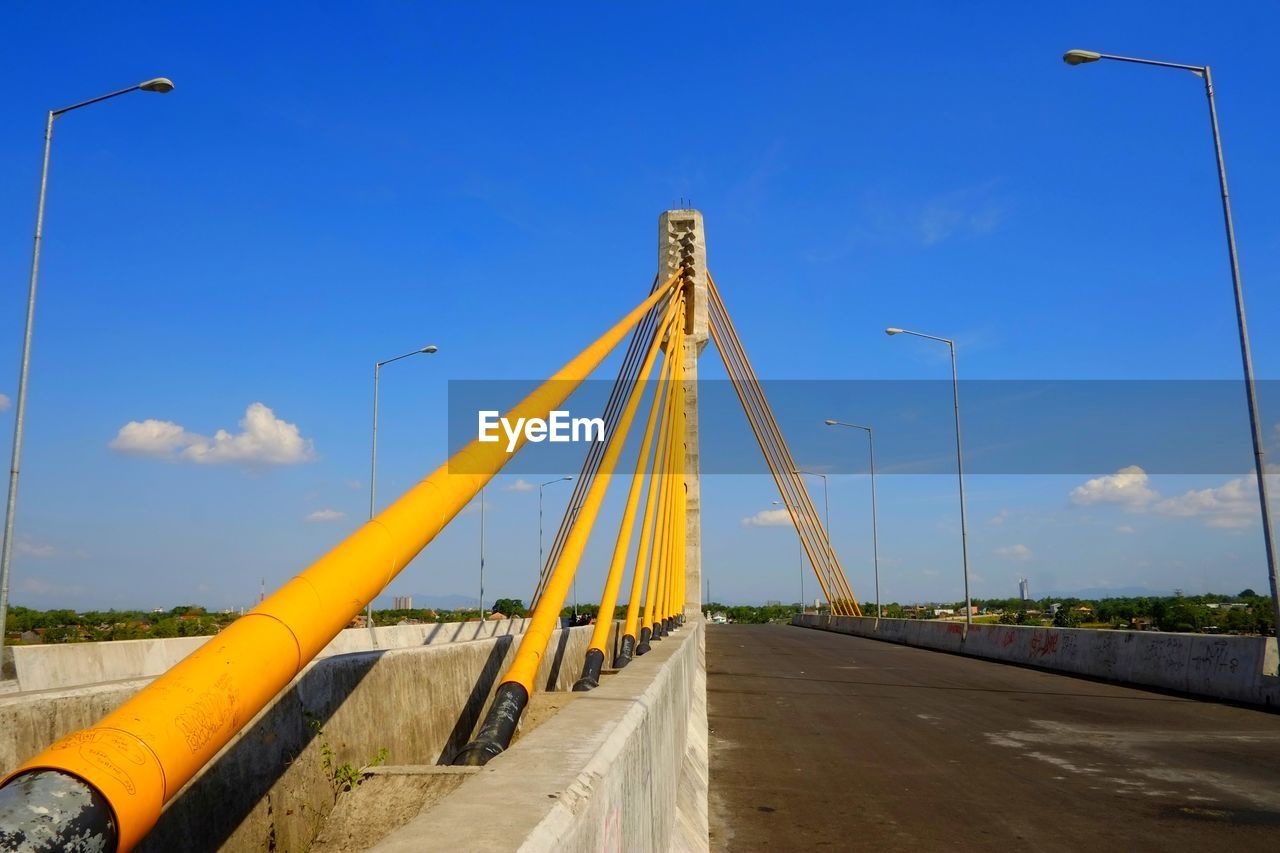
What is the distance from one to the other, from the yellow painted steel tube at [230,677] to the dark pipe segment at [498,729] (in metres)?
1.43

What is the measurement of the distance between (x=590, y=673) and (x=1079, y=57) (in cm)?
1232

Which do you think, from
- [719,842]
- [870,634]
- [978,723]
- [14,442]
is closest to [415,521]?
[719,842]

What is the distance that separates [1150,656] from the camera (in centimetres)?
1823

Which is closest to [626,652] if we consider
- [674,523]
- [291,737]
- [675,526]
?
[291,737]

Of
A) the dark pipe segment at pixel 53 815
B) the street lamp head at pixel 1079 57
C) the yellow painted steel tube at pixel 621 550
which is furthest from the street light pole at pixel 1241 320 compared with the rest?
the dark pipe segment at pixel 53 815

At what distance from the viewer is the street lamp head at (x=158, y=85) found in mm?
14695

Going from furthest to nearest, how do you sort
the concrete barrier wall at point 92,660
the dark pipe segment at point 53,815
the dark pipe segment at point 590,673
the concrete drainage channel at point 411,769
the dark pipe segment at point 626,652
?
the dark pipe segment at point 626,652 < the concrete barrier wall at point 92,660 < the dark pipe segment at point 590,673 < the concrete drainage channel at point 411,769 < the dark pipe segment at point 53,815

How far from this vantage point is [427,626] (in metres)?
28.7

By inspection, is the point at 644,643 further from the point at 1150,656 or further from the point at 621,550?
the point at 1150,656

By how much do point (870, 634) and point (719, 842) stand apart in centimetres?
3661

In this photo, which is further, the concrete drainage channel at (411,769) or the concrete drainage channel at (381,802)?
the concrete drainage channel at (381,802)

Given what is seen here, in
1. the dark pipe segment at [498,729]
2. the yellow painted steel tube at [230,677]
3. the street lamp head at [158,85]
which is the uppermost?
the street lamp head at [158,85]

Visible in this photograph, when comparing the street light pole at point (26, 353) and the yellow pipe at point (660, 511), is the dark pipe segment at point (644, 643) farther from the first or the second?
the street light pole at point (26, 353)

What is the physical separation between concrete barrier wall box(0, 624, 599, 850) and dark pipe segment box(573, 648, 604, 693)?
55.8 inches
